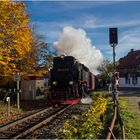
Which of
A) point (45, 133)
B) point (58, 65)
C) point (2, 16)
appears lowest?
point (45, 133)

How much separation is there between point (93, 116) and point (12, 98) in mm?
28132

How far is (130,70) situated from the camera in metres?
115

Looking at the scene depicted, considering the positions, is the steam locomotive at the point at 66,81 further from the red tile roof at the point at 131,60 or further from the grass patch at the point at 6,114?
the red tile roof at the point at 131,60

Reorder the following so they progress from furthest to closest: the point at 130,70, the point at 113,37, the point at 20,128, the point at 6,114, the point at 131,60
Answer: the point at 131,60 < the point at 130,70 < the point at 113,37 < the point at 6,114 < the point at 20,128

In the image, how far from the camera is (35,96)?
44.0 meters

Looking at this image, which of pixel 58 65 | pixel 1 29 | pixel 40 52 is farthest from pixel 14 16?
pixel 40 52

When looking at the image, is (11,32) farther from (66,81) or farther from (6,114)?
(66,81)

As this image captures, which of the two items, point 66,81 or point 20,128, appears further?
point 66,81

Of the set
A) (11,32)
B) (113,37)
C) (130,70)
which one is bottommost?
(113,37)

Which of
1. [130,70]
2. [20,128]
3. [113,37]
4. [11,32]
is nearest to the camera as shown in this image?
[20,128]

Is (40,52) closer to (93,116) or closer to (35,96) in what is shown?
(35,96)

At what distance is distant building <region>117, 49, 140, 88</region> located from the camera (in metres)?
110

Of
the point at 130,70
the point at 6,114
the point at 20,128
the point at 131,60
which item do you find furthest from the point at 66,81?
the point at 131,60

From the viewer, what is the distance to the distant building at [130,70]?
10958cm
